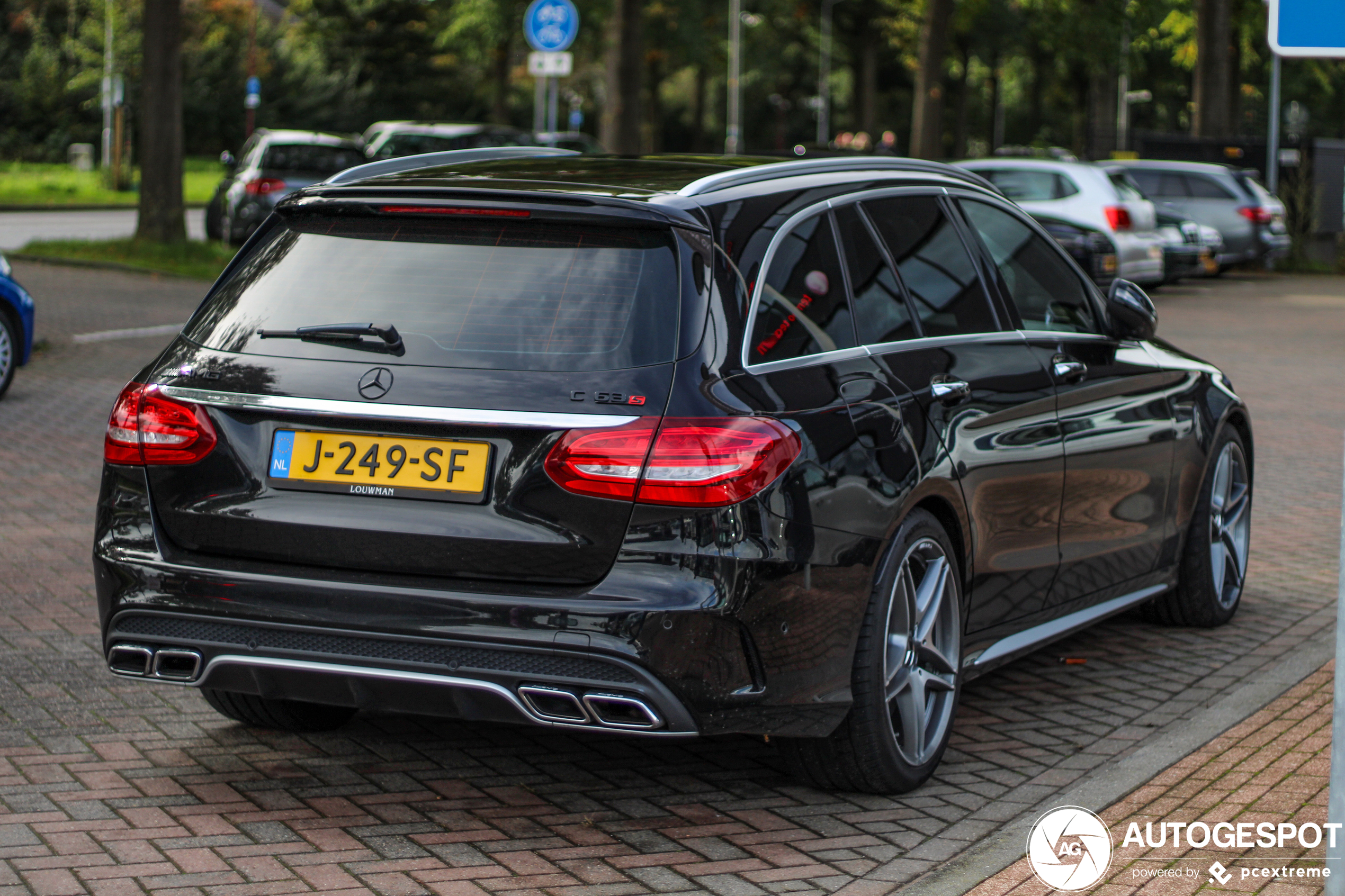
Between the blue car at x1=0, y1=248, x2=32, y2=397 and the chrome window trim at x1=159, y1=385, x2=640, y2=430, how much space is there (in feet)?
27.6

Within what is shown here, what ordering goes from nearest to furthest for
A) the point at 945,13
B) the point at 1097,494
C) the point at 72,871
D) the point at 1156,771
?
the point at 72,871
the point at 1156,771
the point at 1097,494
the point at 945,13

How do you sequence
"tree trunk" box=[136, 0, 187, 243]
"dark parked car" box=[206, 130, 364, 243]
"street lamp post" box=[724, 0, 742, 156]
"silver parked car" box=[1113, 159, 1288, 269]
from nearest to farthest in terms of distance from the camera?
"tree trunk" box=[136, 0, 187, 243] < "dark parked car" box=[206, 130, 364, 243] < "silver parked car" box=[1113, 159, 1288, 269] < "street lamp post" box=[724, 0, 742, 156]

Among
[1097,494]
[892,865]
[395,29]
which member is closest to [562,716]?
[892,865]

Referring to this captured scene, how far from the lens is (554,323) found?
403cm

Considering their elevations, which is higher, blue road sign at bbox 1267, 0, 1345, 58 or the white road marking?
blue road sign at bbox 1267, 0, 1345, 58

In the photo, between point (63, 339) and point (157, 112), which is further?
point (157, 112)

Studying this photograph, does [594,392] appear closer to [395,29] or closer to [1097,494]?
[1097,494]

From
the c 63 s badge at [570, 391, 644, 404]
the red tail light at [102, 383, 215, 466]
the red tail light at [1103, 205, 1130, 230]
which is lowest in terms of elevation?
the red tail light at [102, 383, 215, 466]

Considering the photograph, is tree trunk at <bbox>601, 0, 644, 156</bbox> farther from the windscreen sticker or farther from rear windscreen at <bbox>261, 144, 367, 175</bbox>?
the windscreen sticker

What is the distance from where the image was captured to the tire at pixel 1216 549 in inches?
250

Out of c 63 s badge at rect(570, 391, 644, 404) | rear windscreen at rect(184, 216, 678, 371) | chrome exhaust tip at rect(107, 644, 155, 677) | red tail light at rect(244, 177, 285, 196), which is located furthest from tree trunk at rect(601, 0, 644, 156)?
c 63 s badge at rect(570, 391, 644, 404)

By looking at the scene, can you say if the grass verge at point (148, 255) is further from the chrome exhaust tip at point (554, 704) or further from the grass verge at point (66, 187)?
the chrome exhaust tip at point (554, 704)

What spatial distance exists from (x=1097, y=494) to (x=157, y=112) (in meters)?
18.6

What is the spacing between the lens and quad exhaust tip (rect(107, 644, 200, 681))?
4.18m
